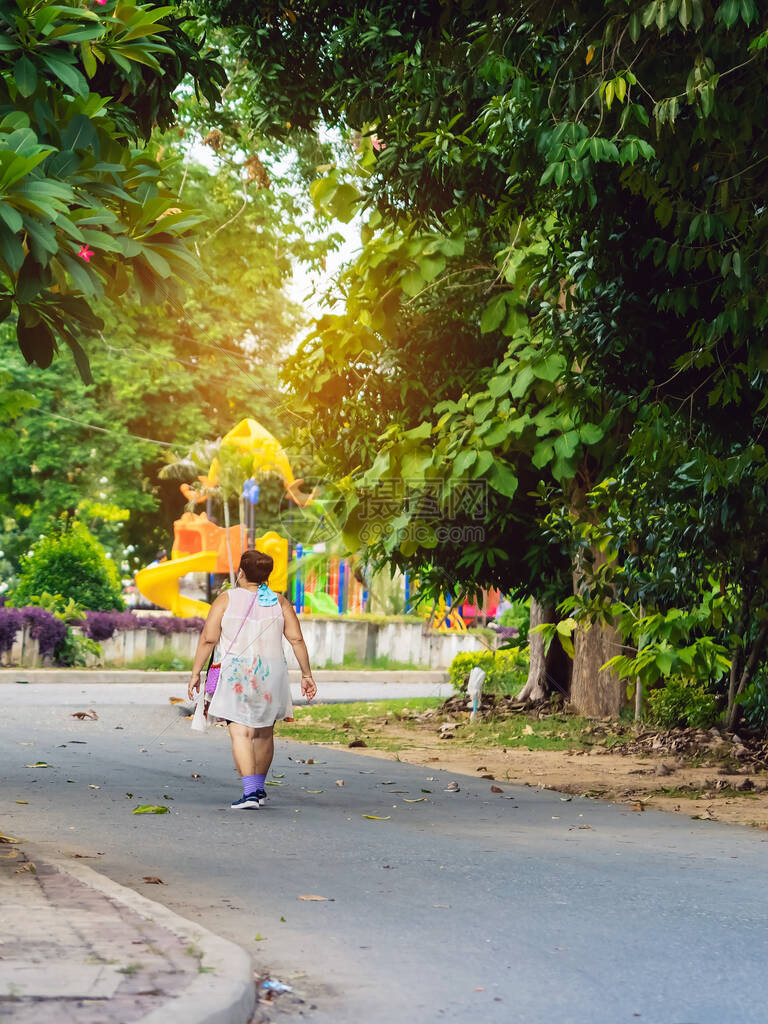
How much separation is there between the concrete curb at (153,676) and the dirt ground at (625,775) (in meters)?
8.67

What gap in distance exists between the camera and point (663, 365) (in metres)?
10.8

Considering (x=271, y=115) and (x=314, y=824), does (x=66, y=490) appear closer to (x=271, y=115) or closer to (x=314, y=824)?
(x=271, y=115)

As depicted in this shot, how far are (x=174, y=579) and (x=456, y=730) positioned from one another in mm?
17488

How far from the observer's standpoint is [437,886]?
677 centimetres

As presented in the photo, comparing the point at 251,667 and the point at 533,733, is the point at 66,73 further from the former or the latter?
the point at 533,733

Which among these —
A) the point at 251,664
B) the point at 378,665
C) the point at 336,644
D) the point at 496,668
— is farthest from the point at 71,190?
the point at 378,665

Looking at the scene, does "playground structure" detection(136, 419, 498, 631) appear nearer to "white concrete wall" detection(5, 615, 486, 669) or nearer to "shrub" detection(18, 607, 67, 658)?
"white concrete wall" detection(5, 615, 486, 669)

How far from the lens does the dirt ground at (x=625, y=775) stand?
10477 millimetres

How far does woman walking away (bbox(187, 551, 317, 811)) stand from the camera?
957 centimetres

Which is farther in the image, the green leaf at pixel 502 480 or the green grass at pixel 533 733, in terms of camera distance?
the green grass at pixel 533 733

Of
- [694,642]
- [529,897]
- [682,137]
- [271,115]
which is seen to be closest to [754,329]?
[682,137]

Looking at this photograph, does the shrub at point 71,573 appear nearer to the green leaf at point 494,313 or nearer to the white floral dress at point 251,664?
the green leaf at point 494,313

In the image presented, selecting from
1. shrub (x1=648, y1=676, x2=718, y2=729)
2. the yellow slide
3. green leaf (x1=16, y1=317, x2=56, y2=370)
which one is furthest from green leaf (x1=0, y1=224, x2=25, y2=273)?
the yellow slide

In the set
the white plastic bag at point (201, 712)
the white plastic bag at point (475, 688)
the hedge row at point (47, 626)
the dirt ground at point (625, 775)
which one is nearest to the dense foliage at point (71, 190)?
the white plastic bag at point (201, 712)
